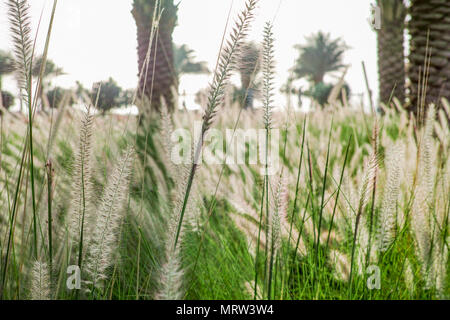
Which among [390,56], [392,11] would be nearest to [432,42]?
[390,56]

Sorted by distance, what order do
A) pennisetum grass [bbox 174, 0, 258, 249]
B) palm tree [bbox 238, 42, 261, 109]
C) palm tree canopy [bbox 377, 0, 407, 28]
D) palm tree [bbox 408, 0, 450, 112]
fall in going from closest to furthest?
pennisetum grass [bbox 174, 0, 258, 249]
palm tree [bbox 238, 42, 261, 109]
palm tree [bbox 408, 0, 450, 112]
palm tree canopy [bbox 377, 0, 407, 28]

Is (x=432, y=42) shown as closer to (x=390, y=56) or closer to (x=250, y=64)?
(x=390, y=56)

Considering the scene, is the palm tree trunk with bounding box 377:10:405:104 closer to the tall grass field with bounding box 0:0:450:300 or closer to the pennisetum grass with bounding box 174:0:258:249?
the tall grass field with bounding box 0:0:450:300

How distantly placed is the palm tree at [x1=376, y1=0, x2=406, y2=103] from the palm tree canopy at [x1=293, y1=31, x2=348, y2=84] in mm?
22787

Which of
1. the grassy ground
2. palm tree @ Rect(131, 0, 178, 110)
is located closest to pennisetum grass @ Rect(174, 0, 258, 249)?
the grassy ground

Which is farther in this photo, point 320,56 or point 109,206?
point 320,56

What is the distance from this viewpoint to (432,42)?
3322 millimetres

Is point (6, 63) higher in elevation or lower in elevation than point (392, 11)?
lower

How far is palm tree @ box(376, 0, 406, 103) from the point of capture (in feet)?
16.1

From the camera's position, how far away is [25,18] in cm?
56

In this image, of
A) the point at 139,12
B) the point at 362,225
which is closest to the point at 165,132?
the point at 362,225

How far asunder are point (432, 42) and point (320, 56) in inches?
1007
